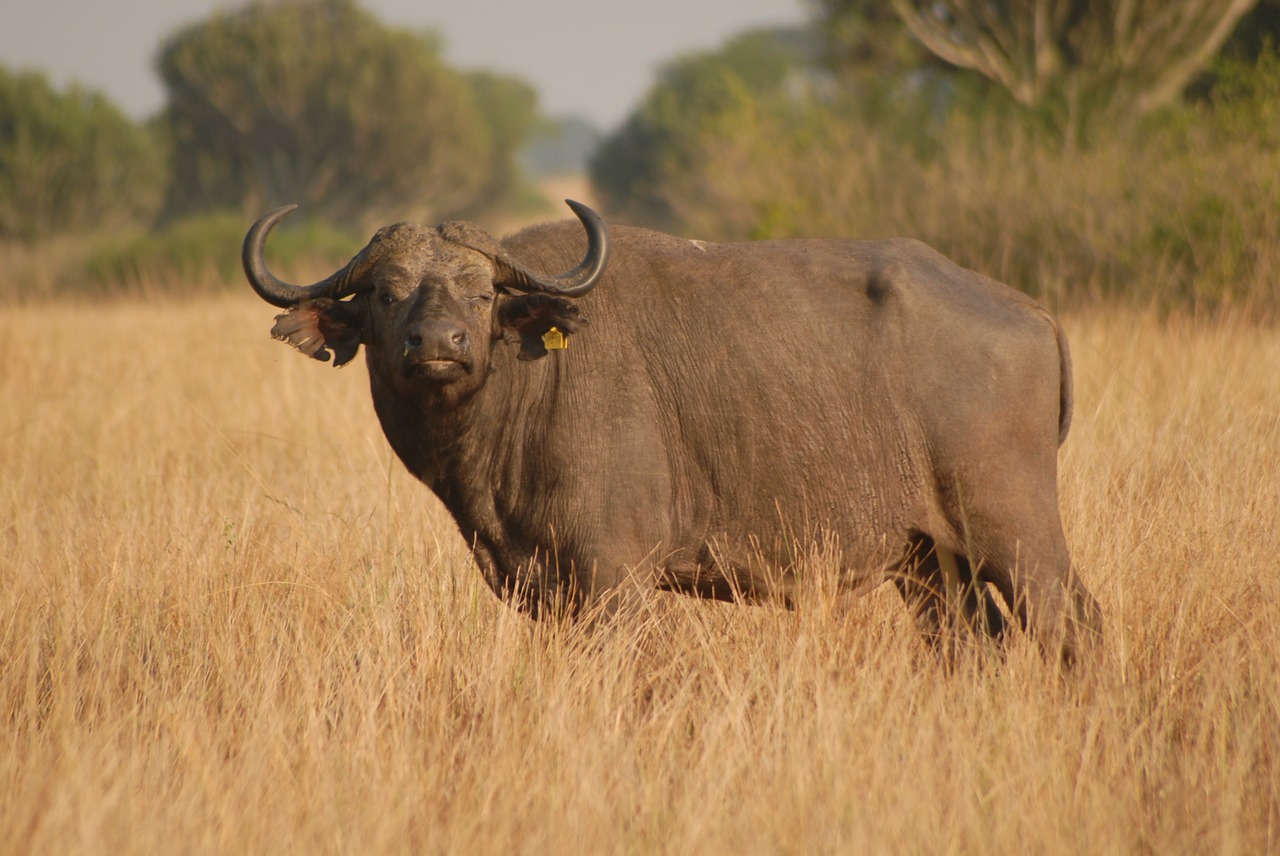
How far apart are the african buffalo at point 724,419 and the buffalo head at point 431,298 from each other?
0.04 feet

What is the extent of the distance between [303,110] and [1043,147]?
3407 cm

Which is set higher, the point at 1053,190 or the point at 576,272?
the point at 576,272

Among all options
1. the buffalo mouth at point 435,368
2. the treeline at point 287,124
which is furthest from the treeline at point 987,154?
the buffalo mouth at point 435,368

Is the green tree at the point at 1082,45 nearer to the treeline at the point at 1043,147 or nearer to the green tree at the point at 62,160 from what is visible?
the treeline at the point at 1043,147

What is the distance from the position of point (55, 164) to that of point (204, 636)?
36.6 meters

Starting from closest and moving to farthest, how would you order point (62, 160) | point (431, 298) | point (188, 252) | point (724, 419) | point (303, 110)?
1. point (431, 298)
2. point (724, 419)
3. point (188, 252)
4. point (62, 160)
5. point (303, 110)

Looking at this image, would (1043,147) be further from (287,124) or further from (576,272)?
(287,124)

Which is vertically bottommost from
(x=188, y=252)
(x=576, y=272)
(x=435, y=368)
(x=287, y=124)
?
(x=188, y=252)

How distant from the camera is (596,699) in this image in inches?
154

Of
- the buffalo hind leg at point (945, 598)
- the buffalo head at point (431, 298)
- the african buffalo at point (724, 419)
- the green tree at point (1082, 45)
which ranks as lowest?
the buffalo hind leg at point (945, 598)

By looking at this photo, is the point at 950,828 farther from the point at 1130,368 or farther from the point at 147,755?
the point at 1130,368

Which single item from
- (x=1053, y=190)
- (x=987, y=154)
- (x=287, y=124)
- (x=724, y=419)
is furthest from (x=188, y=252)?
(x=724, y=419)

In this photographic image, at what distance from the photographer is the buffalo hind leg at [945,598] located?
185 inches

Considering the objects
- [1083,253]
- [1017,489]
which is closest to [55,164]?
[1083,253]
